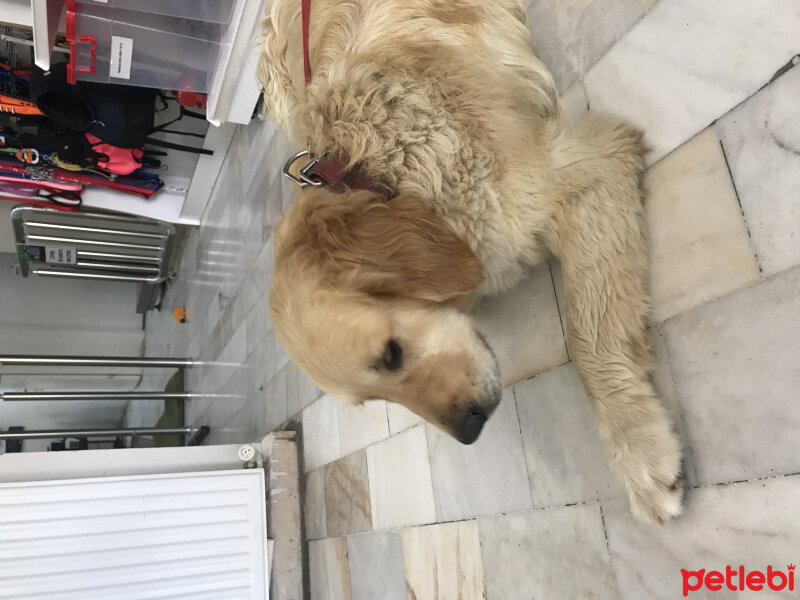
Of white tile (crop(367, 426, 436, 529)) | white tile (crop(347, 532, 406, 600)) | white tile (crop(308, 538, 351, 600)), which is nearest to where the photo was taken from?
white tile (crop(367, 426, 436, 529))

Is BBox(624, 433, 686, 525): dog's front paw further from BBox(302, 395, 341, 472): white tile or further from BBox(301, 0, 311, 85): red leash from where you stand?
BBox(302, 395, 341, 472): white tile

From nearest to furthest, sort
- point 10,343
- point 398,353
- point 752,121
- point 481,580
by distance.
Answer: point 752,121
point 398,353
point 481,580
point 10,343

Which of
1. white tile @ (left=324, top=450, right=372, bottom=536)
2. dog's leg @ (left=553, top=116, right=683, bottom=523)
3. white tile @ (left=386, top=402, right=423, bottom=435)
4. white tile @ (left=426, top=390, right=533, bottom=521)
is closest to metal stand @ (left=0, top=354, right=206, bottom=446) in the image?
white tile @ (left=324, top=450, right=372, bottom=536)

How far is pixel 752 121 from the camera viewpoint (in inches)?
46.9

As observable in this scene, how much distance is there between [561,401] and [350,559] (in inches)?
60.4

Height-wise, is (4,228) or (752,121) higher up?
(4,228)

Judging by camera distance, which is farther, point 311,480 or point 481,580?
point 311,480

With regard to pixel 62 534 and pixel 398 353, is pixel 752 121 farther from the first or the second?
pixel 62 534

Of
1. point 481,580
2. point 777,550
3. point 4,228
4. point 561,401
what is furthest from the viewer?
point 4,228

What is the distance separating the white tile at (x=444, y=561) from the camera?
1.86 meters

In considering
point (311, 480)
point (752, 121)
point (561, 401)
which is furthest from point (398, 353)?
point (311, 480)

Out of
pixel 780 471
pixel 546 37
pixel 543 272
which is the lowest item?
pixel 780 471

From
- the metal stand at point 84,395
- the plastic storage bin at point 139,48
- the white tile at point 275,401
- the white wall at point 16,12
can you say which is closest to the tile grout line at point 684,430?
the white tile at point 275,401

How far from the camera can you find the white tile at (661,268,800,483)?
3.48ft
